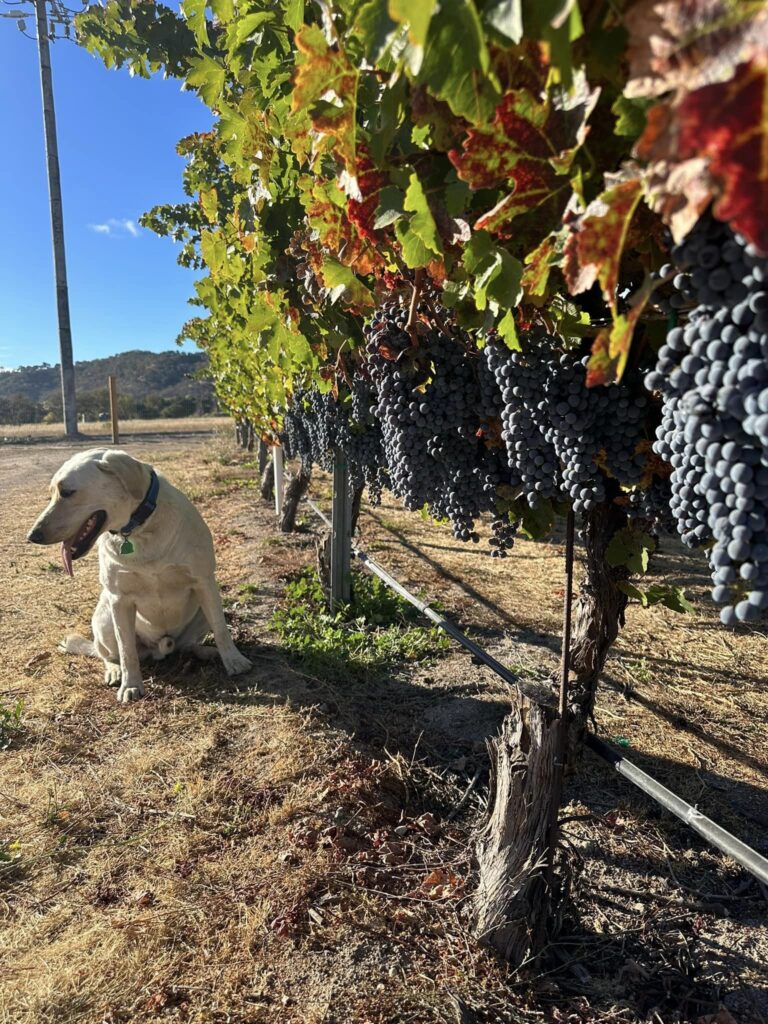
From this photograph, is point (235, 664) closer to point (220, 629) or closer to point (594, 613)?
point (220, 629)

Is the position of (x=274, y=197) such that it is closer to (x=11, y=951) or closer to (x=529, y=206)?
(x=529, y=206)

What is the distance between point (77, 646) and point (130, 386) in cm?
7402

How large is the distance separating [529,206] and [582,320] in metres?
0.33

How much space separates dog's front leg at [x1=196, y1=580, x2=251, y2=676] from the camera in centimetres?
403

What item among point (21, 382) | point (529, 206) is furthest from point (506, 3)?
point (21, 382)

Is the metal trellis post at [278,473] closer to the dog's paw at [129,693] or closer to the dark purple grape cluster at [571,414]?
the dog's paw at [129,693]

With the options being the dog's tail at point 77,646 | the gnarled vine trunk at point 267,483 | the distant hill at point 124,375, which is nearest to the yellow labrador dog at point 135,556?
the dog's tail at point 77,646

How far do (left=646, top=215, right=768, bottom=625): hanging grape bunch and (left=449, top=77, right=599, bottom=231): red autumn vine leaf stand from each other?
26 centimetres

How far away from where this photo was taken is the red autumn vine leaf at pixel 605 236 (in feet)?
2.60

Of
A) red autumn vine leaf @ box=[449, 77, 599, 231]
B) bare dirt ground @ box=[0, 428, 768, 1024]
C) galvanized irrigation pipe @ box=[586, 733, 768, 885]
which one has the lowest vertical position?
bare dirt ground @ box=[0, 428, 768, 1024]

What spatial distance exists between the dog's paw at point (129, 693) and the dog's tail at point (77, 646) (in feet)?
2.74

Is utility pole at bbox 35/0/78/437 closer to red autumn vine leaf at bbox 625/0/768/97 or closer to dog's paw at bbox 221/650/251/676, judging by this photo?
dog's paw at bbox 221/650/251/676

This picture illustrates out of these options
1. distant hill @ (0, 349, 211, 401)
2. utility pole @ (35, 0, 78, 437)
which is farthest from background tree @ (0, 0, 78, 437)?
distant hill @ (0, 349, 211, 401)

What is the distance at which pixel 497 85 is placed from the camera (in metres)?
0.87
